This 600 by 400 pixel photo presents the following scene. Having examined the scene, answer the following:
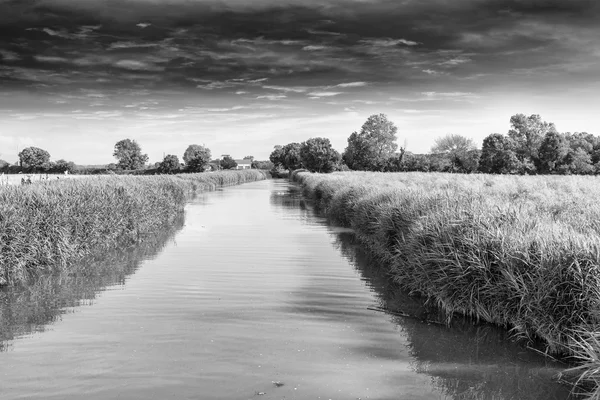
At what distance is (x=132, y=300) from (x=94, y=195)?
28.2ft

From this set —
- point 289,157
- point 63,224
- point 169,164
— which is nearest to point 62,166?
point 169,164

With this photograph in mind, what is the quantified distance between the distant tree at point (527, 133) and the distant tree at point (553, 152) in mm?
9290

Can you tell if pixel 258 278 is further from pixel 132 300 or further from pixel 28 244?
pixel 28 244

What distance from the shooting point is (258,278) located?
1327 centimetres

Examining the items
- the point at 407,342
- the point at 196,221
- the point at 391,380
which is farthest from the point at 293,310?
the point at 196,221

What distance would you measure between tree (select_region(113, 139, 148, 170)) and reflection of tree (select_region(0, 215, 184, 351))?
13359 centimetres

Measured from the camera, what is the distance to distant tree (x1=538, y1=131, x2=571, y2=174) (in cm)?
6756

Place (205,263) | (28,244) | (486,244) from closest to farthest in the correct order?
1. (486,244)
2. (28,244)
3. (205,263)

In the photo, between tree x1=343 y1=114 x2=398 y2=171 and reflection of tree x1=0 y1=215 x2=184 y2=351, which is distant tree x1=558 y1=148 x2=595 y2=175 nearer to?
tree x1=343 y1=114 x2=398 y2=171

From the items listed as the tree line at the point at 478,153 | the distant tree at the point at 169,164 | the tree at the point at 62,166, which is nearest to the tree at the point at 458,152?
the tree line at the point at 478,153

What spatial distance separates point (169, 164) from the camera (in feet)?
363

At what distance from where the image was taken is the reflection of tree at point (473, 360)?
6.66 metres

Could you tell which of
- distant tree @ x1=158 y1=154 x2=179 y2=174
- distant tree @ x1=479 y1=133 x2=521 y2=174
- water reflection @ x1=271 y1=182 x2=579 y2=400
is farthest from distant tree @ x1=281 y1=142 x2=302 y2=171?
water reflection @ x1=271 y1=182 x2=579 y2=400

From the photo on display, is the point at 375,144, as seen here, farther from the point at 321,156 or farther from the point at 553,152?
the point at 553,152
